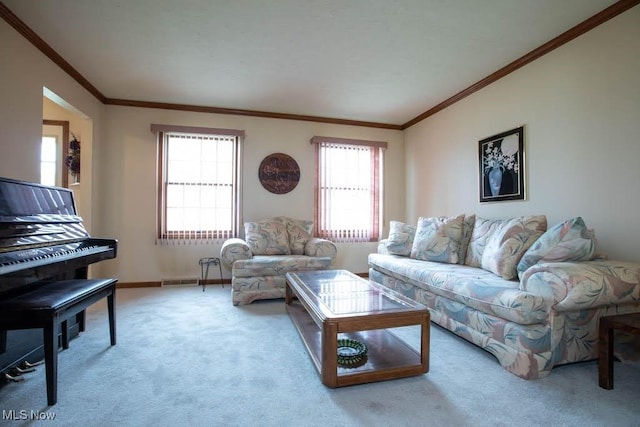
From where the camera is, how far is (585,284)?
5.30ft

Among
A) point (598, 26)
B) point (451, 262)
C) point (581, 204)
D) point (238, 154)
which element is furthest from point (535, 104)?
point (238, 154)

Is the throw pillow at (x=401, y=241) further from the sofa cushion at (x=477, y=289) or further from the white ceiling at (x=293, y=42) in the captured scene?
the white ceiling at (x=293, y=42)

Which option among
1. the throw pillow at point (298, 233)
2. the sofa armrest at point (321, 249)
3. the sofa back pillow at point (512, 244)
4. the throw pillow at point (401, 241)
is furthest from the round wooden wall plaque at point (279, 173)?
the sofa back pillow at point (512, 244)

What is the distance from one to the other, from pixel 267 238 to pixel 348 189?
1580 millimetres

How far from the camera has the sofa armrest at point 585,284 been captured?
1615 millimetres

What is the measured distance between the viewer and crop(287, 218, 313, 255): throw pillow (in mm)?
3832

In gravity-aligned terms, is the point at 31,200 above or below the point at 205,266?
above

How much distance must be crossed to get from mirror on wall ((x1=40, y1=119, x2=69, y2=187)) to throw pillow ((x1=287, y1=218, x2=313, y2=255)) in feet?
9.82

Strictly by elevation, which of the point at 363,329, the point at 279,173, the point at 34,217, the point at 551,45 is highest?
the point at 551,45

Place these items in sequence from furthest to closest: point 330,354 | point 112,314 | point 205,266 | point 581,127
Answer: point 205,266 → point 581,127 → point 112,314 → point 330,354

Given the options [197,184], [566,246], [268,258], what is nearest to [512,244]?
[566,246]

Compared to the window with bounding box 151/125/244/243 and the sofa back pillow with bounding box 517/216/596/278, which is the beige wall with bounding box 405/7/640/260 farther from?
the window with bounding box 151/125/244/243

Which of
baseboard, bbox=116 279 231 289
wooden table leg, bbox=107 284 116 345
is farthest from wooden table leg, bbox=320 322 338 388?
baseboard, bbox=116 279 231 289

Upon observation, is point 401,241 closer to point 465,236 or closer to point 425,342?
point 465,236
